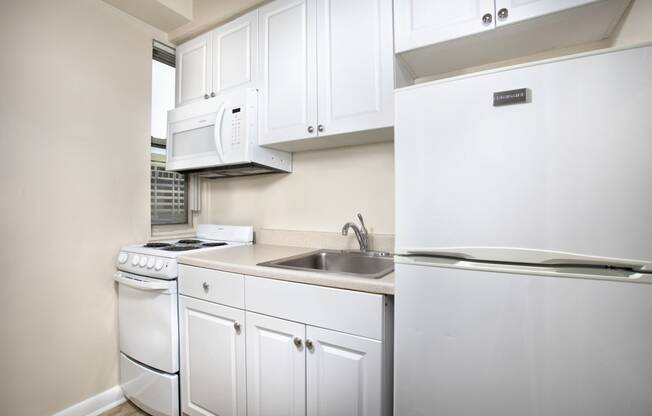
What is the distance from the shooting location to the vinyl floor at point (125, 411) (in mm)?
1805

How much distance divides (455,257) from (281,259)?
34.8 inches

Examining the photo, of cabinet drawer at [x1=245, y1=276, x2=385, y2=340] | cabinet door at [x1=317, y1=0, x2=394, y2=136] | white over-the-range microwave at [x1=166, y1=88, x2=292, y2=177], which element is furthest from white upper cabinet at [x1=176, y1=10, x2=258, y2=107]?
cabinet drawer at [x1=245, y1=276, x2=385, y2=340]

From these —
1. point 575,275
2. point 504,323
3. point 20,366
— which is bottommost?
point 20,366

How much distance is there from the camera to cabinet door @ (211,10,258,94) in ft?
6.06

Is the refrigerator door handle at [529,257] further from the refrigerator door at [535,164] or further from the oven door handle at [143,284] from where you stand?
the oven door handle at [143,284]

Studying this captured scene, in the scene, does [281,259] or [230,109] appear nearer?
[281,259]

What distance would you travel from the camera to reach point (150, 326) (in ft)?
5.52

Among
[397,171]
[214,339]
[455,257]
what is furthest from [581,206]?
[214,339]

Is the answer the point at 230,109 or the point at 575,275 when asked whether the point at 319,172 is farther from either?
the point at 575,275

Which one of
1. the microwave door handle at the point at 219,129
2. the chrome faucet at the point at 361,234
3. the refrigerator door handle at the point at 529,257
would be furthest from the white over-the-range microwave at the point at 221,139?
the refrigerator door handle at the point at 529,257

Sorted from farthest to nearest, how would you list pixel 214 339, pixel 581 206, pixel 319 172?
pixel 319 172 → pixel 214 339 → pixel 581 206

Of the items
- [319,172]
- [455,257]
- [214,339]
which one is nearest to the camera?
[455,257]

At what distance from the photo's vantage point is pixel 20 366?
154 centimetres

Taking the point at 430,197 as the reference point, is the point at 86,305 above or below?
below
